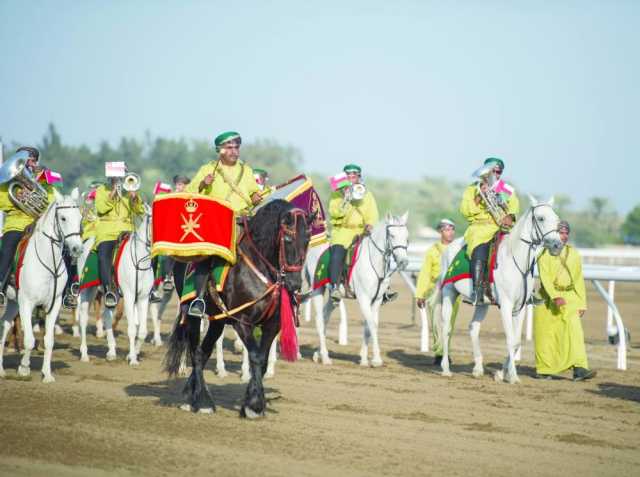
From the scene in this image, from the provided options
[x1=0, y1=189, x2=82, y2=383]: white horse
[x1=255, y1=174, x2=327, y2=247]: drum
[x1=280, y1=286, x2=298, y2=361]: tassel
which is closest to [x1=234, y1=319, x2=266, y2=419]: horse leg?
[x1=280, y1=286, x2=298, y2=361]: tassel

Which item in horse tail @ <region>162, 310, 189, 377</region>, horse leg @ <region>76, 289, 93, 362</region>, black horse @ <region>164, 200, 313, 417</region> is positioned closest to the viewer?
black horse @ <region>164, 200, 313, 417</region>

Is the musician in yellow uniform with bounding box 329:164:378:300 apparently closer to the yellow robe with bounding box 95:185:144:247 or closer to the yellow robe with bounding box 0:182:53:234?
the yellow robe with bounding box 95:185:144:247

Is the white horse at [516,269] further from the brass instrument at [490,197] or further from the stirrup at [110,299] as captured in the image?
the stirrup at [110,299]

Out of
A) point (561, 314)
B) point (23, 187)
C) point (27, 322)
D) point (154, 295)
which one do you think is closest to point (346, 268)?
point (154, 295)

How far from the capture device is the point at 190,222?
34.3ft

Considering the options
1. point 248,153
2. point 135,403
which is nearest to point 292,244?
point 135,403

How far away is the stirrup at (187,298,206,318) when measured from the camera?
33.8 feet

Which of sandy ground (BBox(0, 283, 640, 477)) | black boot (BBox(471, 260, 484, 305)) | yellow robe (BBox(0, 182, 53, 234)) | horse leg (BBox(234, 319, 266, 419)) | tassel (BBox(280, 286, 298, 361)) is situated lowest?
sandy ground (BBox(0, 283, 640, 477))

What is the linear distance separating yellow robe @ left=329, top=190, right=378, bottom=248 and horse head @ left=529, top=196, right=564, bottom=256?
3.73 metres

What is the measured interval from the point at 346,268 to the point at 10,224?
588 cm

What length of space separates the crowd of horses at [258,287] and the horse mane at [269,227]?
11mm

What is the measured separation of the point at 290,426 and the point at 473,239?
19.6ft

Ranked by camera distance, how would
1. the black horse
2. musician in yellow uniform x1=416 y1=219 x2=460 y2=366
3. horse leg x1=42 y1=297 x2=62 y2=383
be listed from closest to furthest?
the black horse < horse leg x1=42 y1=297 x2=62 y2=383 < musician in yellow uniform x1=416 y1=219 x2=460 y2=366

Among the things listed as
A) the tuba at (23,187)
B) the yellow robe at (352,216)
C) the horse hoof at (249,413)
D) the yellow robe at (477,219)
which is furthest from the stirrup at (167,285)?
the horse hoof at (249,413)
